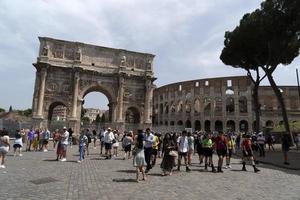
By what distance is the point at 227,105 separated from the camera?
161 ft

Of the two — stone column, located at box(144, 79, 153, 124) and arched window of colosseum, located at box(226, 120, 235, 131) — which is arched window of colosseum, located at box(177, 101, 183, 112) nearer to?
arched window of colosseum, located at box(226, 120, 235, 131)

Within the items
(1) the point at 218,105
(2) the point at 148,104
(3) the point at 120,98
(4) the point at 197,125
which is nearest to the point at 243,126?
(1) the point at 218,105

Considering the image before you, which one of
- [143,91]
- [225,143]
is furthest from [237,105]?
[225,143]

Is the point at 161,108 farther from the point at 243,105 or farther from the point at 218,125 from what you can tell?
the point at 243,105

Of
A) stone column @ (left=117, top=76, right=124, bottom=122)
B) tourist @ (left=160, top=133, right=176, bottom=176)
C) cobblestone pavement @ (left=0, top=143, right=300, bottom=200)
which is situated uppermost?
stone column @ (left=117, top=76, right=124, bottom=122)

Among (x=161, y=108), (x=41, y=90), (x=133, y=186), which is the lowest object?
(x=133, y=186)

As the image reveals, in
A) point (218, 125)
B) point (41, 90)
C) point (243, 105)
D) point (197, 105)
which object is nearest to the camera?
point (41, 90)

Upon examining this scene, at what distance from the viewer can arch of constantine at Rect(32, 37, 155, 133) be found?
2942cm

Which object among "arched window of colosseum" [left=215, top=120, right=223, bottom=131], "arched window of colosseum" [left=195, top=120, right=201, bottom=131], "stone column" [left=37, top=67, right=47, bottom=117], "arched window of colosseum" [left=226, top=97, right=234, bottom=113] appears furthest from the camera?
"arched window of colosseum" [left=195, top=120, right=201, bottom=131]

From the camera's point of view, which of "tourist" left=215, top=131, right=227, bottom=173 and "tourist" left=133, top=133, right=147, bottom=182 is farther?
"tourist" left=215, top=131, right=227, bottom=173

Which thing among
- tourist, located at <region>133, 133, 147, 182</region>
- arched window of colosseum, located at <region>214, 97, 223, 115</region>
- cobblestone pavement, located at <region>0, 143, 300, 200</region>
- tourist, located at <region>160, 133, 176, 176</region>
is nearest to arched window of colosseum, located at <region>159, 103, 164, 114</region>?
arched window of colosseum, located at <region>214, 97, 223, 115</region>

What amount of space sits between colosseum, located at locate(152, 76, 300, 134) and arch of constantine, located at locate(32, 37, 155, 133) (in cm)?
1305

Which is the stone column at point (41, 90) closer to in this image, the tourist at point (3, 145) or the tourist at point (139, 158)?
the tourist at point (3, 145)

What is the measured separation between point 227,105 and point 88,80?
27.1m
